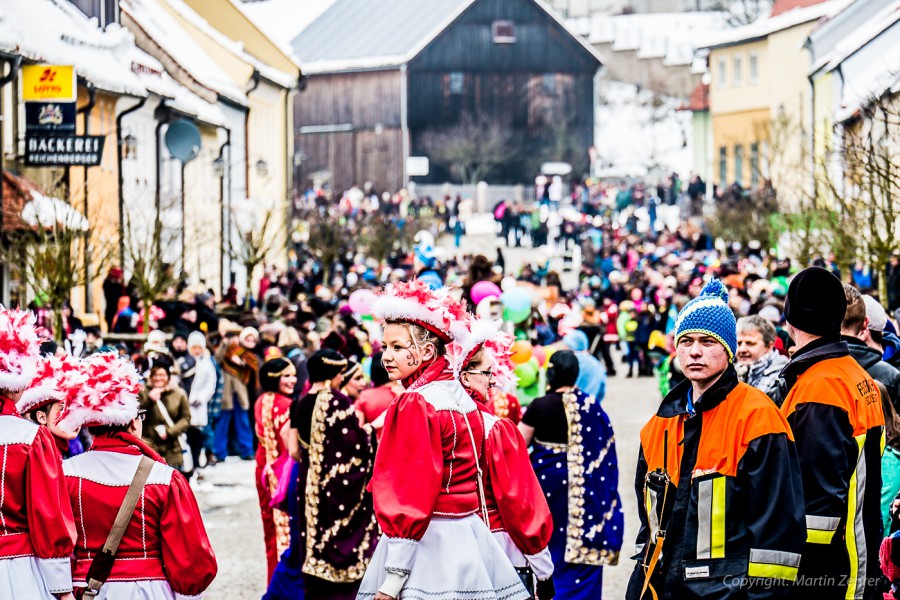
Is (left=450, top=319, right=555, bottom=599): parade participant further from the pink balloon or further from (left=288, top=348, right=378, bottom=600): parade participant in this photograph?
the pink balloon

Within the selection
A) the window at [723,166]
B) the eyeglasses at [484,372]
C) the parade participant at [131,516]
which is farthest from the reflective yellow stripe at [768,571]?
the window at [723,166]

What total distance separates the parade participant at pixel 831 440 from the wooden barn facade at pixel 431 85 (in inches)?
2332

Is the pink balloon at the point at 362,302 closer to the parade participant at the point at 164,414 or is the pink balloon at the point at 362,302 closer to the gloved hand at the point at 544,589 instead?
the parade participant at the point at 164,414

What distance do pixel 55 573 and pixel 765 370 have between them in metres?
4.24

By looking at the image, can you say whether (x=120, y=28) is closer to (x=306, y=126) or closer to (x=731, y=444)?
(x=731, y=444)

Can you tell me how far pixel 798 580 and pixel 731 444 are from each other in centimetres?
50

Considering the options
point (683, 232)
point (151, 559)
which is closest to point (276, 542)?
point (151, 559)

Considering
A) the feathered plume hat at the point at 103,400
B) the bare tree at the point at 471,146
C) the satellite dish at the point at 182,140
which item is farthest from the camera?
the bare tree at the point at 471,146

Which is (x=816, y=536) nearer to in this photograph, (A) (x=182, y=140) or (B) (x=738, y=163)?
(A) (x=182, y=140)

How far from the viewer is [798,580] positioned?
218 inches

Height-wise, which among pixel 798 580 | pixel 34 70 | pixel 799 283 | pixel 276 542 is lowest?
pixel 276 542

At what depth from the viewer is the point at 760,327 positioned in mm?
9281

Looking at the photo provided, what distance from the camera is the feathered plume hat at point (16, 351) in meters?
6.31

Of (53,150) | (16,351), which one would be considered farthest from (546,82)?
(16,351)
